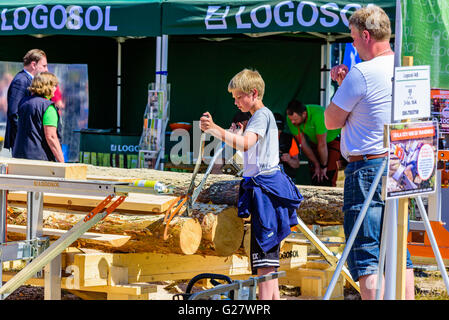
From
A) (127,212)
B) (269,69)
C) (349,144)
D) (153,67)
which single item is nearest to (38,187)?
(127,212)

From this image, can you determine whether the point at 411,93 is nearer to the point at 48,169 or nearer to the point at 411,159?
the point at 411,159

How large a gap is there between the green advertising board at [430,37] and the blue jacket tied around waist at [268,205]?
1639 millimetres

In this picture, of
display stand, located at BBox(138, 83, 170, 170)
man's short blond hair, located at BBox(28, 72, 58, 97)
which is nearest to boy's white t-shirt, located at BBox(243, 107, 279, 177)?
man's short blond hair, located at BBox(28, 72, 58, 97)

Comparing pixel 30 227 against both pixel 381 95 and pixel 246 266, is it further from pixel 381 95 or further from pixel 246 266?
pixel 381 95

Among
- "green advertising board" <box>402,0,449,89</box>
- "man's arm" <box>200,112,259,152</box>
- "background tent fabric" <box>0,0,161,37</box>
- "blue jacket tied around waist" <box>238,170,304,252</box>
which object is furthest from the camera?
"background tent fabric" <box>0,0,161,37</box>

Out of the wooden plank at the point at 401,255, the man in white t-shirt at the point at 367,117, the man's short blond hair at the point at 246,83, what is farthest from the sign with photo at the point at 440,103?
the wooden plank at the point at 401,255

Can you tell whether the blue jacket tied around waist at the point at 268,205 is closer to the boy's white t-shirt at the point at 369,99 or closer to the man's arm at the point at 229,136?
the man's arm at the point at 229,136

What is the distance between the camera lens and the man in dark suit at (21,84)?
23.4 ft

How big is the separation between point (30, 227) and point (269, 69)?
268 inches

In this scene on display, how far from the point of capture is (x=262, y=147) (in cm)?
422

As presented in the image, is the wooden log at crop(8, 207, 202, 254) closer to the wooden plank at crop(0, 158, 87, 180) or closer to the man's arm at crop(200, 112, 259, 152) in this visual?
the wooden plank at crop(0, 158, 87, 180)

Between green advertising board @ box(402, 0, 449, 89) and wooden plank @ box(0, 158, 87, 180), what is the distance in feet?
8.36

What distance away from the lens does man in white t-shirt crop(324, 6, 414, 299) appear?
3.75 meters

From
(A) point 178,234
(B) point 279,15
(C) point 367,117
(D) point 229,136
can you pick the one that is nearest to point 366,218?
(C) point 367,117
